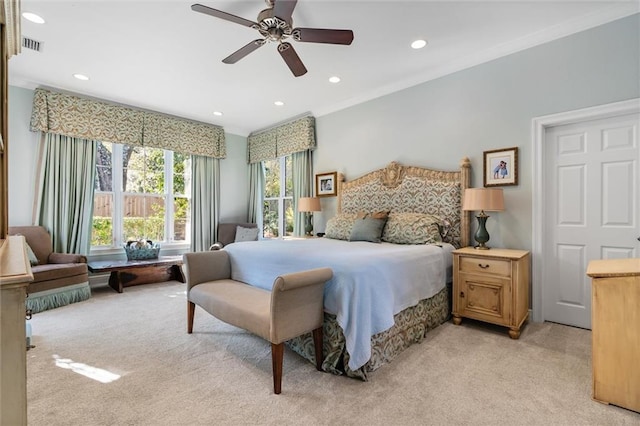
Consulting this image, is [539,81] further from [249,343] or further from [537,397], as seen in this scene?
[249,343]

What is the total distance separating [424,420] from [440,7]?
2972 mm

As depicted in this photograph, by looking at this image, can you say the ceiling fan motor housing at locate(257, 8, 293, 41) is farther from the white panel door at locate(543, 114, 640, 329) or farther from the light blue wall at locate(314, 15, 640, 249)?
the white panel door at locate(543, 114, 640, 329)

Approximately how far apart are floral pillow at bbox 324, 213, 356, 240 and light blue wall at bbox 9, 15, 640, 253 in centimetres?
75

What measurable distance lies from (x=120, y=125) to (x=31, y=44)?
5.35 ft

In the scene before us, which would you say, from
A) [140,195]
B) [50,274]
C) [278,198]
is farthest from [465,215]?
[140,195]

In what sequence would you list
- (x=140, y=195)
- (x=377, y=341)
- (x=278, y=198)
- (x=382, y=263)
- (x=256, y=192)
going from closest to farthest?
(x=377, y=341) → (x=382, y=263) → (x=140, y=195) → (x=278, y=198) → (x=256, y=192)

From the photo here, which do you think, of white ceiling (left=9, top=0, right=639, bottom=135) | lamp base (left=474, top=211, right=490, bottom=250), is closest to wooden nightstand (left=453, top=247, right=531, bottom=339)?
lamp base (left=474, top=211, right=490, bottom=250)

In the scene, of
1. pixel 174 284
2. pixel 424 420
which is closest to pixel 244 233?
pixel 174 284

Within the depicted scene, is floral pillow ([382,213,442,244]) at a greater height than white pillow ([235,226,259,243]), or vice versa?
floral pillow ([382,213,442,244])

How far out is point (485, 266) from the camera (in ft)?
8.99

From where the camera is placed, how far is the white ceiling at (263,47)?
2512mm

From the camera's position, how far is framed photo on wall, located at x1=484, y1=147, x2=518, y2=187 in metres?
3.05

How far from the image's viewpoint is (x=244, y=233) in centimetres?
562

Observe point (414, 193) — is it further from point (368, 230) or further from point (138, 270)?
point (138, 270)
